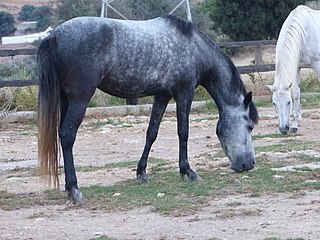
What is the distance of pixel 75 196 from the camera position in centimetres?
788

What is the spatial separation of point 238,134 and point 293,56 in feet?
13.2

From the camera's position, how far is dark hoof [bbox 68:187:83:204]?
7.86 meters

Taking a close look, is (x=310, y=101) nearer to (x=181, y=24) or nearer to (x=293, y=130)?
(x=293, y=130)

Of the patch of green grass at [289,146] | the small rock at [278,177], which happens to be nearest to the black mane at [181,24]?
the small rock at [278,177]

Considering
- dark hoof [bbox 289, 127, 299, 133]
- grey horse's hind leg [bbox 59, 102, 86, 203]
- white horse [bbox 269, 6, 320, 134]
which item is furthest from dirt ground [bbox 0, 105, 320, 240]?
dark hoof [bbox 289, 127, 299, 133]

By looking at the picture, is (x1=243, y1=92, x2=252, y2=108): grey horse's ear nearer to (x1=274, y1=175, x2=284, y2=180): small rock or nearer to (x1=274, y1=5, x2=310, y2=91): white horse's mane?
(x1=274, y1=175, x2=284, y2=180): small rock

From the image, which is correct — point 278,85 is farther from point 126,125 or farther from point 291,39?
point 126,125

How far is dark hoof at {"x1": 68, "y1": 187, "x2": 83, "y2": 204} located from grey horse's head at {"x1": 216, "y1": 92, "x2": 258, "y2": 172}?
6.47 ft

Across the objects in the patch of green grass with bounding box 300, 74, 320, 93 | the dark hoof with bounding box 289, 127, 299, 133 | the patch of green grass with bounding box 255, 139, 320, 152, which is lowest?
the patch of green grass with bounding box 300, 74, 320, 93

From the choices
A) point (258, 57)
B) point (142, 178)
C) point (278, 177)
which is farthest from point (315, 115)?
point (142, 178)

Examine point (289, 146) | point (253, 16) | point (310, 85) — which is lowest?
point (310, 85)

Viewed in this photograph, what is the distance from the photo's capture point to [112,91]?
27.7ft

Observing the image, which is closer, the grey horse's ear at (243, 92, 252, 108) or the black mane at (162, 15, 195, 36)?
the black mane at (162, 15, 195, 36)

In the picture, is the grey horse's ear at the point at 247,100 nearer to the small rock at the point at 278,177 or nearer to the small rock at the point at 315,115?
the small rock at the point at 278,177
